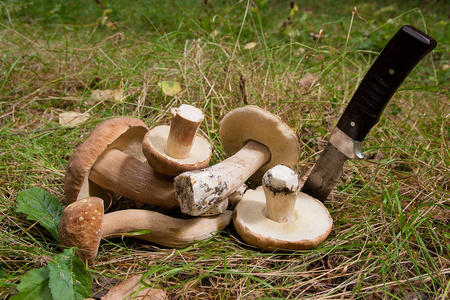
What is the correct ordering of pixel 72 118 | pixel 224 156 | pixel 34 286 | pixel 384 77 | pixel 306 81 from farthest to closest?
pixel 306 81 < pixel 72 118 < pixel 224 156 < pixel 384 77 < pixel 34 286

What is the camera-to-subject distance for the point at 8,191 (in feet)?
6.50

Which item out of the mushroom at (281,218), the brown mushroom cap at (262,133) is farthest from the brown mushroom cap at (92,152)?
the mushroom at (281,218)

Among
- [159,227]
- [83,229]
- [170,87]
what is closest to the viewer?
[83,229]

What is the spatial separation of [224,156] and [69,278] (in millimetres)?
1223

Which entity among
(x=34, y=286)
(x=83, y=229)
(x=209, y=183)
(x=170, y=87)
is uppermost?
(x=209, y=183)

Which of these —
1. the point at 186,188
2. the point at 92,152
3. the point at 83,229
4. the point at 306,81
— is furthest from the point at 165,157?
the point at 306,81

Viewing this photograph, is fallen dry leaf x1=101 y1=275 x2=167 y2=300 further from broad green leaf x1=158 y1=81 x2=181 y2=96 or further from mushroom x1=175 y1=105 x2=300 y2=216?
broad green leaf x1=158 y1=81 x2=181 y2=96

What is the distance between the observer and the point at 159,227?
1736mm

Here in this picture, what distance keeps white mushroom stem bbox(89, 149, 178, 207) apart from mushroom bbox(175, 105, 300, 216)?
0.59 ft

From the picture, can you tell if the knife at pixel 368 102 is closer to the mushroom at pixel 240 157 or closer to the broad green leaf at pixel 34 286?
the mushroom at pixel 240 157

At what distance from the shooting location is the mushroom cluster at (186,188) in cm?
164

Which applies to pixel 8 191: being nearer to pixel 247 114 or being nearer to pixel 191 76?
pixel 247 114

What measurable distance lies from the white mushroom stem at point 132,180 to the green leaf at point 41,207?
0.81ft

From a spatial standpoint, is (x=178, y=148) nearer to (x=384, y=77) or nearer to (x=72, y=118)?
(x=384, y=77)
